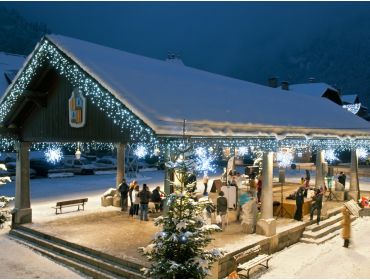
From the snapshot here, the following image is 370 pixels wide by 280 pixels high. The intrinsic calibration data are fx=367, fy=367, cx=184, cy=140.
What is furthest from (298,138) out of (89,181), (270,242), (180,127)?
(89,181)

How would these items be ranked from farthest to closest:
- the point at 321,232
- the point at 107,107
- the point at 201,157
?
the point at 321,232, the point at 201,157, the point at 107,107

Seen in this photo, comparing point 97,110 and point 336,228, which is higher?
point 97,110

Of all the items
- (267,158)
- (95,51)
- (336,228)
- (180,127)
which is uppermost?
(95,51)

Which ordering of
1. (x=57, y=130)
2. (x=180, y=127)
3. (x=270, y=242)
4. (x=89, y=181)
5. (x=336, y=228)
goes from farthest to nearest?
(x=89, y=181) → (x=336, y=228) → (x=57, y=130) → (x=270, y=242) → (x=180, y=127)

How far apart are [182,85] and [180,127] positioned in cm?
453

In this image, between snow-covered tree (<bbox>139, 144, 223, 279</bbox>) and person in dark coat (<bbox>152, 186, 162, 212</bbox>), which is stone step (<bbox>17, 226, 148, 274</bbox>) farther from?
person in dark coat (<bbox>152, 186, 162, 212</bbox>)

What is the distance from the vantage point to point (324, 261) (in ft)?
39.9

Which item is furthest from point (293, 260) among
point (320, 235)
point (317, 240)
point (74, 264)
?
point (74, 264)

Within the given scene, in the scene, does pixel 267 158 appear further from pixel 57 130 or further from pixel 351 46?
pixel 351 46

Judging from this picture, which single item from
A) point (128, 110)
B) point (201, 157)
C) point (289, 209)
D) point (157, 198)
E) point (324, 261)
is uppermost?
point (128, 110)

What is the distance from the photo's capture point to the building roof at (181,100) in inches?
384

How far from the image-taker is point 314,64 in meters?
157

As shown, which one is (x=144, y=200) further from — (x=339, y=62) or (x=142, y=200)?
(x=339, y=62)

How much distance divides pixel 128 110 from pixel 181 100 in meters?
2.42
